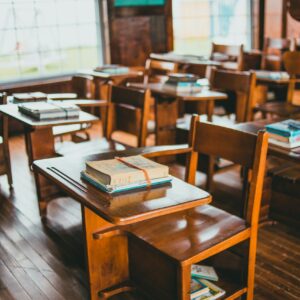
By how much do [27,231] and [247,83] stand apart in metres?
1.92

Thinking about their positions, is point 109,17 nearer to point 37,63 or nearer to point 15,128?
point 37,63

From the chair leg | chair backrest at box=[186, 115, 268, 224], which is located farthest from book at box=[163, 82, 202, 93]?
the chair leg

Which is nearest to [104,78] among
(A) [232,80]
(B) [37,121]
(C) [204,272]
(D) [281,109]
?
(A) [232,80]

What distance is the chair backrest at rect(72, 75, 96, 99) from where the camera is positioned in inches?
168

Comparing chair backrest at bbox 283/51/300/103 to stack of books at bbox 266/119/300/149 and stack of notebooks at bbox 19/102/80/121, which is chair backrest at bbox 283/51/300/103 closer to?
stack of books at bbox 266/119/300/149

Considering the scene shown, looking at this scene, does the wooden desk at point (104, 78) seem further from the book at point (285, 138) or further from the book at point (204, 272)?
the book at point (204, 272)

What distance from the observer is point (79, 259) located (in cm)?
271

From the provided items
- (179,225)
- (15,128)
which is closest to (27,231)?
(179,225)

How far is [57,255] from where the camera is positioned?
2754mm

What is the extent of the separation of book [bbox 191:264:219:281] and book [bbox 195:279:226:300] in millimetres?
38

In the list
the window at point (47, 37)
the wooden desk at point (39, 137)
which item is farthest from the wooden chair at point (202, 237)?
the window at point (47, 37)

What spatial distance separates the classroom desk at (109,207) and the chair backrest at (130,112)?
77 cm

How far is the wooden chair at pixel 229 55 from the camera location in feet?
17.0

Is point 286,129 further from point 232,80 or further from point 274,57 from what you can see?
point 274,57
